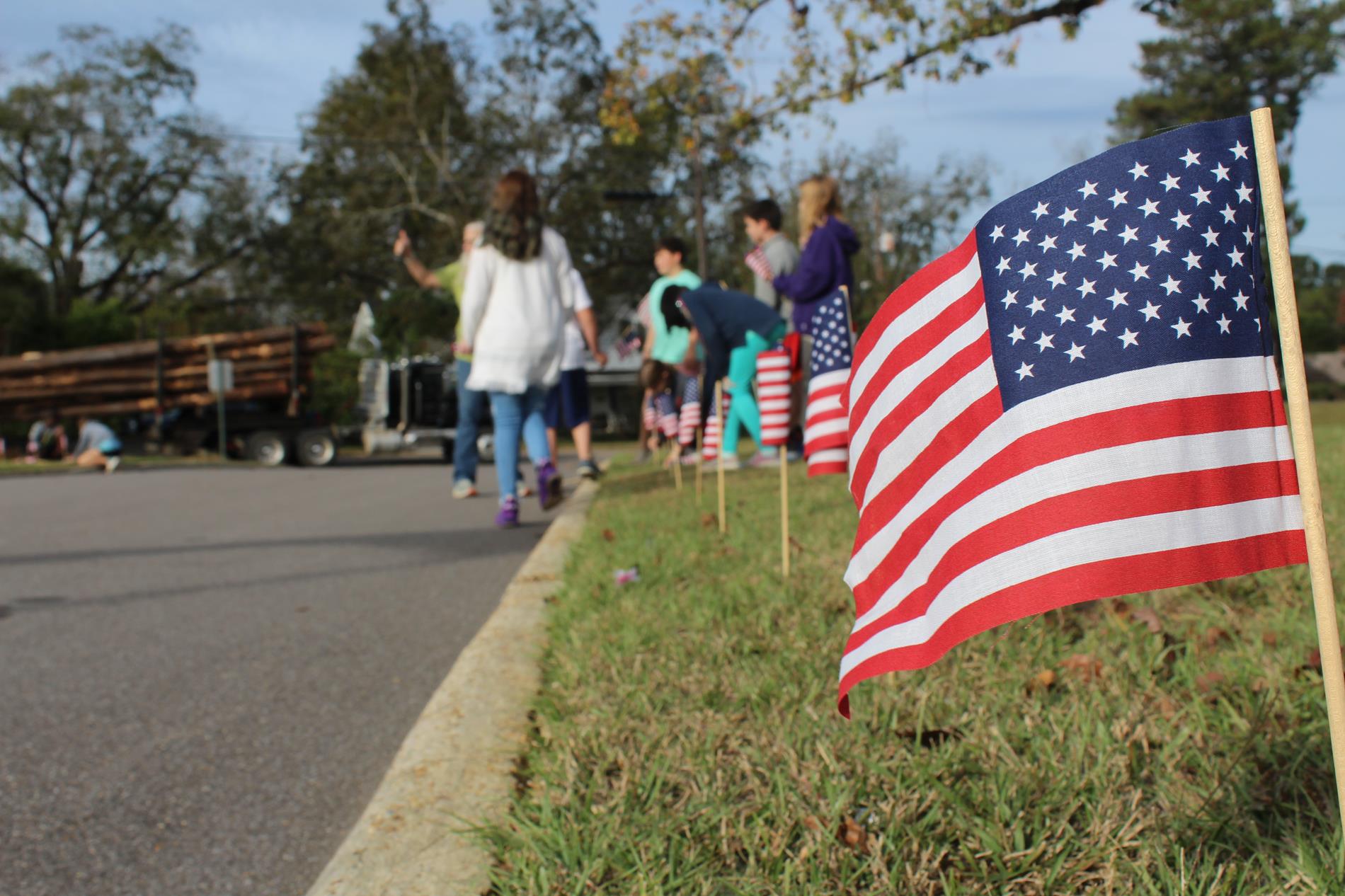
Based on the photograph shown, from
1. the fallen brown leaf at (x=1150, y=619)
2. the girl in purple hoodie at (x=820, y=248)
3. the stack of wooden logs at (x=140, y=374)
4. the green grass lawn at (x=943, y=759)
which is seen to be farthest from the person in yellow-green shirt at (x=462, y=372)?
the stack of wooden logs at (x=140, y=374)

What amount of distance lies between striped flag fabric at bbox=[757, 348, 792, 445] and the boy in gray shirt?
1837 millimetres

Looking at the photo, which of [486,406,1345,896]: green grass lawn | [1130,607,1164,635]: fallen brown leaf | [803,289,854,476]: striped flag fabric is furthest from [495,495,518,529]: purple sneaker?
[1130,607,1164,635]: fallen brown leaf

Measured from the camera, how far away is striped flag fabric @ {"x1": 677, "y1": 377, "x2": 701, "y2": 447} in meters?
8.88

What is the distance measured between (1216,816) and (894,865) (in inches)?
22.2

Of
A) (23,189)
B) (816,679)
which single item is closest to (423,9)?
(23,189)

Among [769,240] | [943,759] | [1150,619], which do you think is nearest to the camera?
[943,759]

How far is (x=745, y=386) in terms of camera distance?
8.30m

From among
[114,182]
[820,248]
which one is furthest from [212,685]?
[114,182]

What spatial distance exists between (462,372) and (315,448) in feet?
Answer: 45.3

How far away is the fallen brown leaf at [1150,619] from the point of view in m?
3.09

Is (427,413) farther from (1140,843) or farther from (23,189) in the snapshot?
(23,189)

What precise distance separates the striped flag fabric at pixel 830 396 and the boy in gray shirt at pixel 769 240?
285cm

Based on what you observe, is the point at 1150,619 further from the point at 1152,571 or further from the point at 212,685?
Result: the point at 212,685

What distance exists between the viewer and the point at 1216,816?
1.96m
